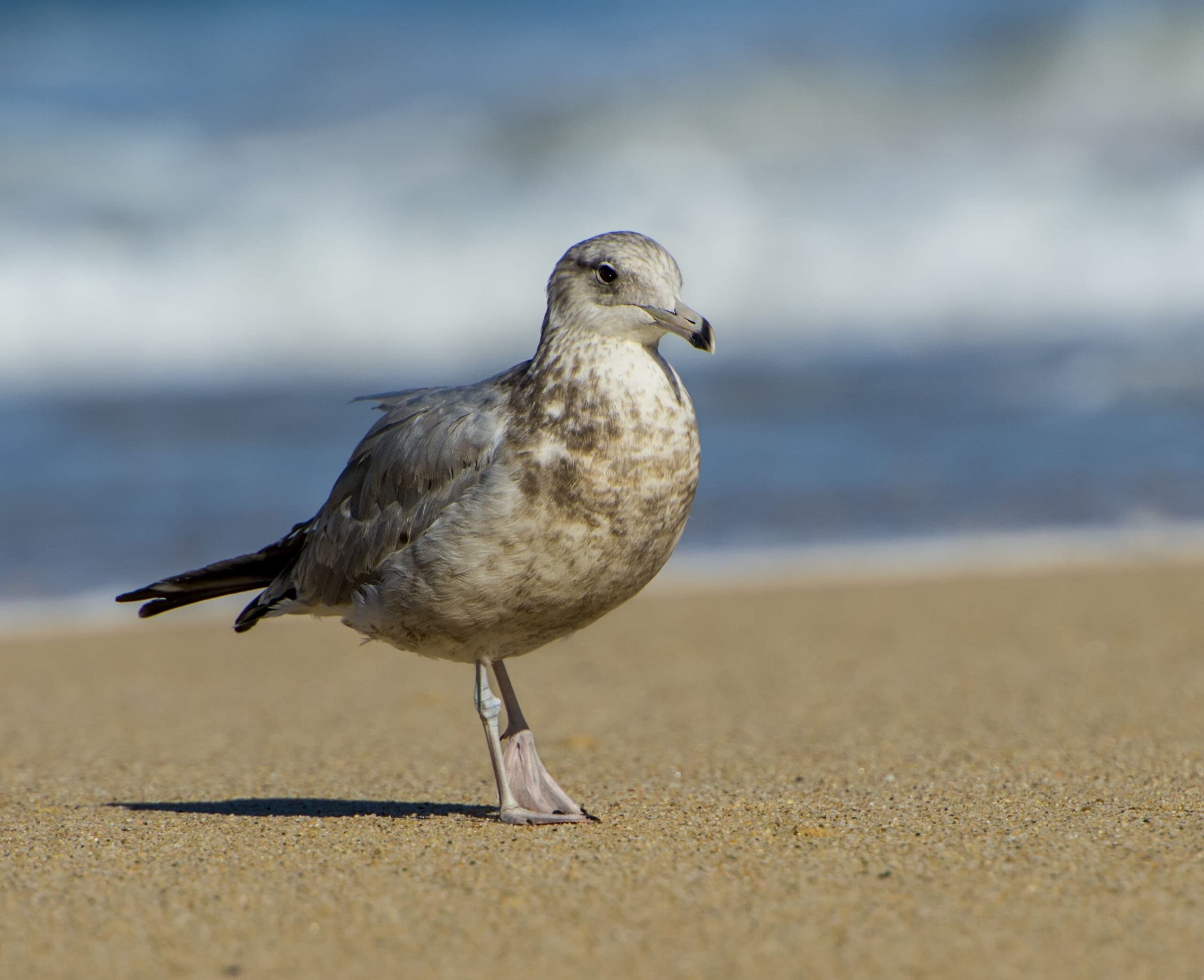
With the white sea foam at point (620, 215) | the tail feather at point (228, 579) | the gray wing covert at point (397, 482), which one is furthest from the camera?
the white sea foam at point (620, 215)

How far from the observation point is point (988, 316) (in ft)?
61.7

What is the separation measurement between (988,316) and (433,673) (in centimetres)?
1321

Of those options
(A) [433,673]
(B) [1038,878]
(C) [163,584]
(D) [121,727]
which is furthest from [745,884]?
(A) [433,673]

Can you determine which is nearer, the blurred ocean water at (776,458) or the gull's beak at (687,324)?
the gull's beak at (687,324)

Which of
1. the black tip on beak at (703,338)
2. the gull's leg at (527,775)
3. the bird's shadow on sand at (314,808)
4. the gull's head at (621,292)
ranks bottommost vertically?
the bird's shadow on sand at (314,808)

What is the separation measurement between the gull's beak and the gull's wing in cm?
43

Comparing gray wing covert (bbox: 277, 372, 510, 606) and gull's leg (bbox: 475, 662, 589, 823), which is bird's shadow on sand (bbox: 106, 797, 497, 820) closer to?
gull's leg (bbox: 475, 662, 589, 823)

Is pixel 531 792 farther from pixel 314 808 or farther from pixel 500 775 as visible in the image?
pixel 314 808

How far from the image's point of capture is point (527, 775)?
14.1ft

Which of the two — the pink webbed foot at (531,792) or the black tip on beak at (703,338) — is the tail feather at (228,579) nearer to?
the pink webbed foot at (531,792)

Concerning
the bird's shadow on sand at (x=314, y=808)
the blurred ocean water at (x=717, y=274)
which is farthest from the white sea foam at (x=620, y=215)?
the bird's shadow on sand at (x=314, y=808)

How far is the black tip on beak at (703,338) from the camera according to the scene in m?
3.93

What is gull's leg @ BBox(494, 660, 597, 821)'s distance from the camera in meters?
4.18

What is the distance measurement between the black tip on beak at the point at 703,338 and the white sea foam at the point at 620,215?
13892 millimetres
